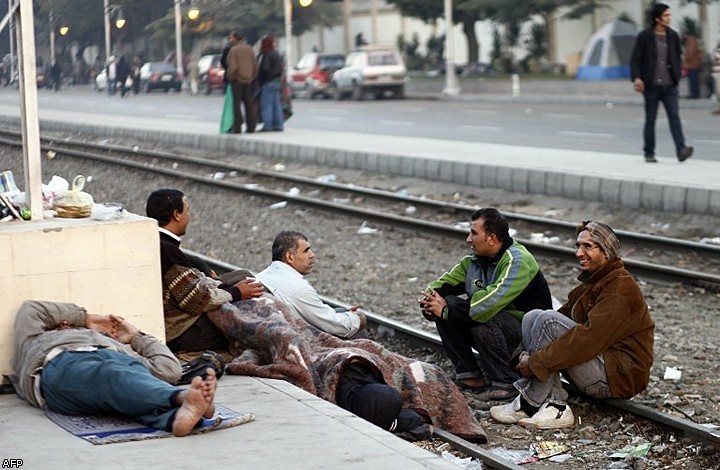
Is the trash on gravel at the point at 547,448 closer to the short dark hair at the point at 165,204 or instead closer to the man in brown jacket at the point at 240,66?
the short dark hair at the point at 165,204

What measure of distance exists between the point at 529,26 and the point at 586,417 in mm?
44323

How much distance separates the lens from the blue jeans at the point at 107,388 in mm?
5695

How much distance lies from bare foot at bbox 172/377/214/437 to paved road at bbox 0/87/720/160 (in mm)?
10573

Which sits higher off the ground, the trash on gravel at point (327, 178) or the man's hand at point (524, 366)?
the man's hand at point (524, 366)

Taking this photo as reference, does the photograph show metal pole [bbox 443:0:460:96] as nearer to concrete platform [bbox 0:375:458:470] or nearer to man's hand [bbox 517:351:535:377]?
man's hand [bbox 517:351:535:377]

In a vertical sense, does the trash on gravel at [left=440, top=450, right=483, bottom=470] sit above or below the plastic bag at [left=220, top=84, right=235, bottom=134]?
below

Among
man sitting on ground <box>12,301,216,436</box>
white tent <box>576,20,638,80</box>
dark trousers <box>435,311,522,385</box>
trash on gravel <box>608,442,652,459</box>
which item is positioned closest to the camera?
man sitting on ground <box>12,301,216,436</box>

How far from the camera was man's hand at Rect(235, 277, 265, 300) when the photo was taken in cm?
736

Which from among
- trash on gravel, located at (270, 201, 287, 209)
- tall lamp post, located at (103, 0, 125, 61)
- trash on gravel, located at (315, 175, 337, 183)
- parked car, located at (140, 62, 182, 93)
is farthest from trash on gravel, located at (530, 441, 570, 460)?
parked car, located at (140, 62, 182, 93)

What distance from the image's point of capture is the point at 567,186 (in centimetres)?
1563

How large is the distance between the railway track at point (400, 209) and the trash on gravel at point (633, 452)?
371cm

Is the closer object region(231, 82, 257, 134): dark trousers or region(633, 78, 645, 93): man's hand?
region(633, 78, 645, 93): man's hand

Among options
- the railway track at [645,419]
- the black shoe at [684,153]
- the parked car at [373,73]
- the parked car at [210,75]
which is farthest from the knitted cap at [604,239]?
the parked car at [210,75]

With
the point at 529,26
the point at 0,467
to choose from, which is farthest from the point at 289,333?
the point at 529,26
